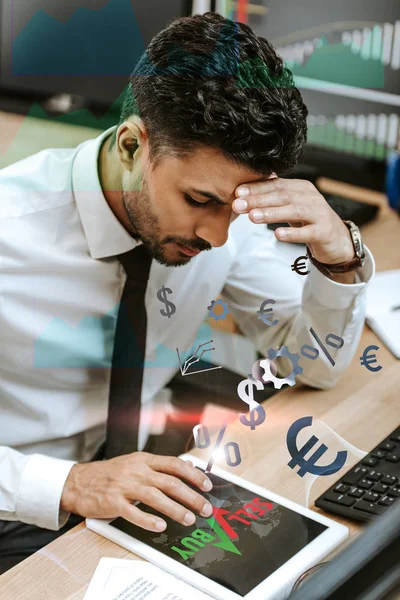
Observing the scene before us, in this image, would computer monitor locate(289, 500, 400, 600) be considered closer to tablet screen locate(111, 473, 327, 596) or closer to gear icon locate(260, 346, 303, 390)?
tablet screen locate(111, 473, 327, 596)

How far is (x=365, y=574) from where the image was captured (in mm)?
395

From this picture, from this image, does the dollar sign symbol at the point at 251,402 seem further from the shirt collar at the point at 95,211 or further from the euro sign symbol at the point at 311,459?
the shirt collar at the point at 95,211

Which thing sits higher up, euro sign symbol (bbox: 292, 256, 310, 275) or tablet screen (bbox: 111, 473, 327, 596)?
euro sign symbol (bbox: 292, 256, 310, 275)

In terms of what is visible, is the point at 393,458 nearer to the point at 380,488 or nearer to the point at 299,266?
the point at 380,488

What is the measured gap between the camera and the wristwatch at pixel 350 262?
887mm

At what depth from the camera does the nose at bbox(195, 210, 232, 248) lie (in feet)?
2.68

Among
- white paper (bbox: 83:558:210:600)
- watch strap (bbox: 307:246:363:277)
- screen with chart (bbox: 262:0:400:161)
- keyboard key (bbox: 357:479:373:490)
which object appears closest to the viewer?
white paper (bbox: 83:558:210:600)

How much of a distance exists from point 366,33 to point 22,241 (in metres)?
0.76

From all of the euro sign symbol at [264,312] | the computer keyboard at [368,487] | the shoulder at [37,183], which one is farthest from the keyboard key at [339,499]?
the shoulder at [37,183]

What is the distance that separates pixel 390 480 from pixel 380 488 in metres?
0.02

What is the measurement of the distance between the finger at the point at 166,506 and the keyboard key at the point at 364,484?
18 centimetres

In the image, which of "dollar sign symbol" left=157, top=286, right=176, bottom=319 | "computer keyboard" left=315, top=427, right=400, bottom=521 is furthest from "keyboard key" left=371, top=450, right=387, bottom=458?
"dollar sign symbol" left=157, top=286, right=176, bottom=319

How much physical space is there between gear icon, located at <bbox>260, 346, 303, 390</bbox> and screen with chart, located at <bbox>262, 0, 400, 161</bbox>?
393 millimetres

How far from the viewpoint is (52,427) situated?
97 cm
